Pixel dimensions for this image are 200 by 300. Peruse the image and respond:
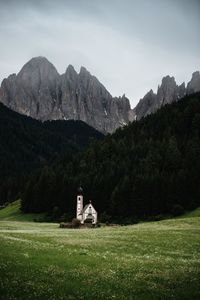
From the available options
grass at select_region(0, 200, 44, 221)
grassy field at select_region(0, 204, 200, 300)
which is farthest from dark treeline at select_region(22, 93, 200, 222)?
grassy field at select_region(0, 204, 200, 300)

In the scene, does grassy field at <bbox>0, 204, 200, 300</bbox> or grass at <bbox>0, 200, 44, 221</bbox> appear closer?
grassy field at <bbox>0, 204, 200, 300</bbox>

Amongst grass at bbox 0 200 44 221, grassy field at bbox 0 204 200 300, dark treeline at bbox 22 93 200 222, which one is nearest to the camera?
grassy field at bbox 0 204 200 300

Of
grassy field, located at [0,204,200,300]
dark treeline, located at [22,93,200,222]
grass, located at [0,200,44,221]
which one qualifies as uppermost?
dark treeline, located at [22,93,200,222]

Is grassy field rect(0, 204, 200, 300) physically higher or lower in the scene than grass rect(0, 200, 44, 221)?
lower

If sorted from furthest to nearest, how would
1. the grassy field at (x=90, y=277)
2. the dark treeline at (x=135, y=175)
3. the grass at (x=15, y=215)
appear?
the grass at (x=15, y=215), the dark treeline at (x=135, y=175), the grassy field at (x=90, y=277)

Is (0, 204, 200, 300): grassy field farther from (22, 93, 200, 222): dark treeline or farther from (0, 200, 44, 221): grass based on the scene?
(0, 200, 44, 221): grass

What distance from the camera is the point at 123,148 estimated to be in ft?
566

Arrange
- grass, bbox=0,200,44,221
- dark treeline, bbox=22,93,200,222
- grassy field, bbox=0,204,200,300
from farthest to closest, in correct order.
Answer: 1. grass, bbox=0,200,44,221
2. dark treeline, bbox=22,93,200,222
3. grassy field, bbox=0,204,200,300

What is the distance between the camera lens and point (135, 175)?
12950 centimetres

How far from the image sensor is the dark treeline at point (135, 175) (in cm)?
11581

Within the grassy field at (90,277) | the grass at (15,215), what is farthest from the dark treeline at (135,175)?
the grassy field at (90,277)

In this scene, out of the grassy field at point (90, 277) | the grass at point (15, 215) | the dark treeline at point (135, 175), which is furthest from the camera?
the grass at point (15, 215)

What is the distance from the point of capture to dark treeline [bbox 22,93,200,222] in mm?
115812

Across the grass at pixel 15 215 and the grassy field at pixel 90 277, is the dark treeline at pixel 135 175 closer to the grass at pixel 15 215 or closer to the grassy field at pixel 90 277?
the grass at pixel 15 215
